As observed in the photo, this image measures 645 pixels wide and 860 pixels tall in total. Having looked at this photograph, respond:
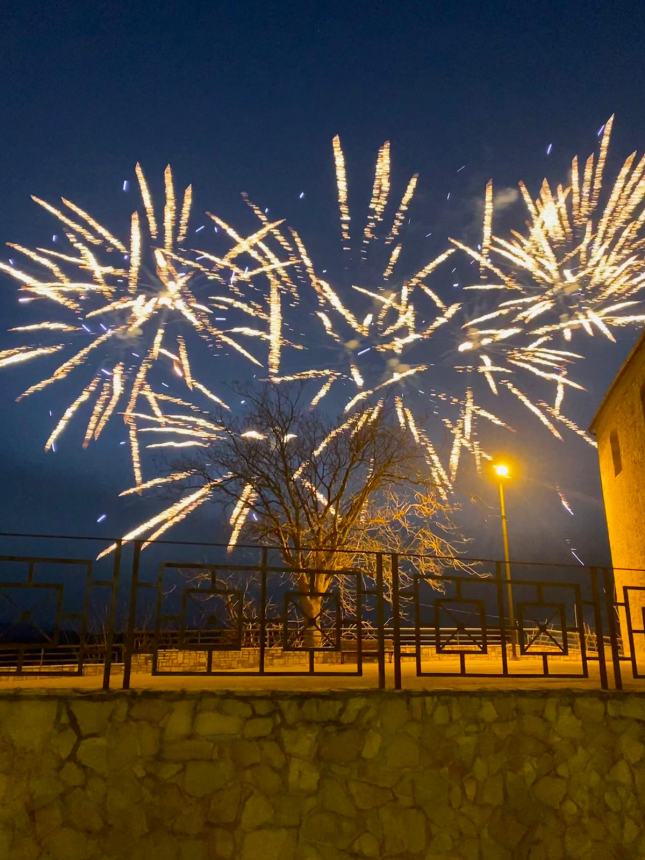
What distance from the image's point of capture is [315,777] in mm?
5219

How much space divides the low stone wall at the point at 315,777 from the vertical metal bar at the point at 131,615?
42 centimetres

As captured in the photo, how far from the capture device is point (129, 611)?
550 cm

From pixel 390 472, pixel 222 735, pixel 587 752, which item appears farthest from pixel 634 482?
pixel 222 735

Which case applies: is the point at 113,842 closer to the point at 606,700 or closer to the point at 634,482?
the point at 606,700

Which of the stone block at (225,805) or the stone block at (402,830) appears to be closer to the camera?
the stone block at (225,805)

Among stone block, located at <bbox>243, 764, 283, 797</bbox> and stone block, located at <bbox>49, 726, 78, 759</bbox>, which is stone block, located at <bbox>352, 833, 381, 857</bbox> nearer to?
stone block, located at <bbox>243, 764, 283, 797</bbox>

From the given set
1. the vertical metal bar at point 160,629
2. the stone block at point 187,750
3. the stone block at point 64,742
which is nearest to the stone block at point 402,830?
the stone block at point 187,750

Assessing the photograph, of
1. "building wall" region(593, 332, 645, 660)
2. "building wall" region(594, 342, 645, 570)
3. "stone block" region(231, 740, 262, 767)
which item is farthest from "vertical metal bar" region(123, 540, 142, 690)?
"building wall" region(594, 342, 645, 570)

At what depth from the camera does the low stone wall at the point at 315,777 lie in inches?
190

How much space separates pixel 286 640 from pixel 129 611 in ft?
4.72

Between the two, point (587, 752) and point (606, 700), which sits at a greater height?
point (606, 700)

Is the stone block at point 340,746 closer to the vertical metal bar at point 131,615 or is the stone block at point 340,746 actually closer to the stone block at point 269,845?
the stone block at point 269,845

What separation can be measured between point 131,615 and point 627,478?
495 inches

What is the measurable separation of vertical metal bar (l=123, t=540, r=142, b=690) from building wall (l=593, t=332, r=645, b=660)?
10.6 metres
